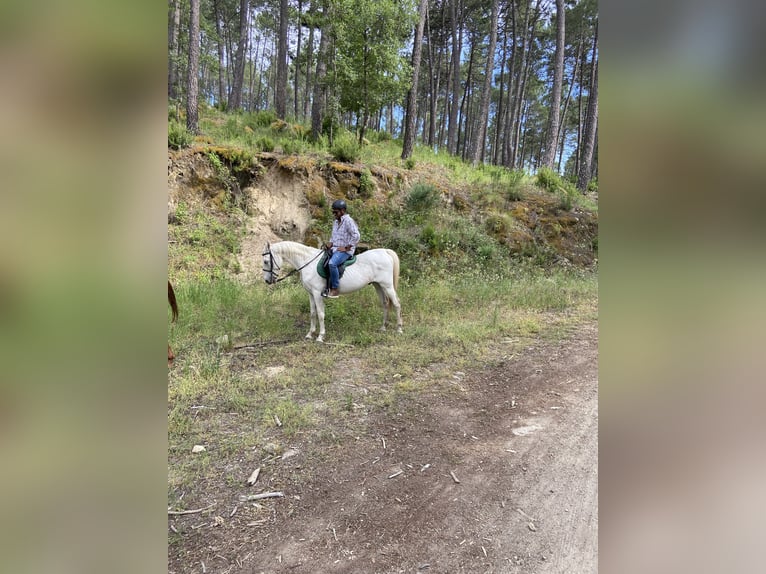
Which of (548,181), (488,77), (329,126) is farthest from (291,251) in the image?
(488,77)

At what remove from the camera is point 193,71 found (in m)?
10.0

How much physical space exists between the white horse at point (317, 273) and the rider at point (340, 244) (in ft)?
0.47

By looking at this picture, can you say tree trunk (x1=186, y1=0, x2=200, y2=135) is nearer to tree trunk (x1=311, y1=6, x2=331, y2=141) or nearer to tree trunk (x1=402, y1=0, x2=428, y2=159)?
tree trunk (x1=311, y1=6, x2=331, y2=141)

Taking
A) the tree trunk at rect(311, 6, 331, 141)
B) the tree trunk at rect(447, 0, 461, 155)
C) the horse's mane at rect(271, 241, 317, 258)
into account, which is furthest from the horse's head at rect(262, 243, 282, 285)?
the tree trunk at rect(447, 0, 461, 155)

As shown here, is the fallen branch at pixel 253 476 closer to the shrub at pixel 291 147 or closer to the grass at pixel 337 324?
the grass at pixel 337 324

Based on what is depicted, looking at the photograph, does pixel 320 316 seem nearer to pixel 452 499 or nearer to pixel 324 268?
pixel 324 268

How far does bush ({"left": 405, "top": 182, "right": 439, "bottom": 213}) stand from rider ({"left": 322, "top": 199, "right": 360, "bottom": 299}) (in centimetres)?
446

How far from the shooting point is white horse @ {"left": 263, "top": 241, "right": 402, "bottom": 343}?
6.08m

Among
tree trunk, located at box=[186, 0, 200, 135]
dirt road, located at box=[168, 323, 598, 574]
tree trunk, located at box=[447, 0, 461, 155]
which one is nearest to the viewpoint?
dirt road, located at box=[168, 323, 598, 574]

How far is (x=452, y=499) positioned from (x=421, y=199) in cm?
868

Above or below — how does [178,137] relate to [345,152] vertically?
below

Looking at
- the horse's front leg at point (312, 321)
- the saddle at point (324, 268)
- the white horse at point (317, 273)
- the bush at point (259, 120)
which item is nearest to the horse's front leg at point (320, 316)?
the white horse at point (317, 273)

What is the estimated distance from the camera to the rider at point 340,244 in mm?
6027
